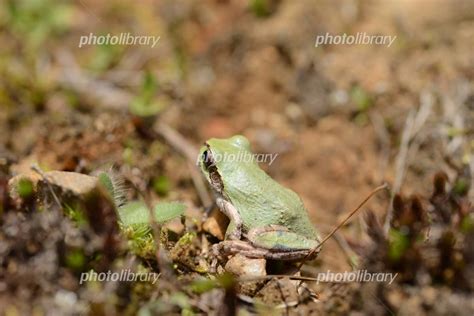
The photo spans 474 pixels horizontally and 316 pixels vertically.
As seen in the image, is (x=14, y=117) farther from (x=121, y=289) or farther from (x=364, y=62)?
(x=364, y=62)

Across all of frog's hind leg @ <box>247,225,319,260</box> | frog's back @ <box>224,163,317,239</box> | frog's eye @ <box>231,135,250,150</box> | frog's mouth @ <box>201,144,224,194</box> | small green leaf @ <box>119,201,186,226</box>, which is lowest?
frog's hind leg @ <box>247,225,319,260</box>

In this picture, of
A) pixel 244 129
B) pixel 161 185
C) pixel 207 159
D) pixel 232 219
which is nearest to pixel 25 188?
pixel 207 159

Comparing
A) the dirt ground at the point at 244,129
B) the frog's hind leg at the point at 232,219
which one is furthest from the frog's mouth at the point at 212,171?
the dirt ground at the point at 244,129

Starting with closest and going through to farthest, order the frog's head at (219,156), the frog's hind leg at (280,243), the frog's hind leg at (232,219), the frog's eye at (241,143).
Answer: the frog's hind leg at (280,243)
the frog's hind leg at (232,219)
the frog's head at (219,156)
the frog's eye at (241,143)

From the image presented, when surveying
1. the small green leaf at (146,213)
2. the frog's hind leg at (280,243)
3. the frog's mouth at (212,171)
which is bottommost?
the frog's hind leg at (280,243)

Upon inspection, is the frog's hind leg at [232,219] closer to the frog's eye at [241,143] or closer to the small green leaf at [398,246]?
the frog's eye at [241,143]

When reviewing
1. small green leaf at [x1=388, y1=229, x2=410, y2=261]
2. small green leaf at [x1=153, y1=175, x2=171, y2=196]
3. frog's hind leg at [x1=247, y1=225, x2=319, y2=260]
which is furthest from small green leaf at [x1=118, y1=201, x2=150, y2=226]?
small green leaf at [x1=388, y1=229, x2=410, y2=261]

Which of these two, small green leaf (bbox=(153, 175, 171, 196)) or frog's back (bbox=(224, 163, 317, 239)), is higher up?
small green leaf (bbox=(153, 175, 171, 196))

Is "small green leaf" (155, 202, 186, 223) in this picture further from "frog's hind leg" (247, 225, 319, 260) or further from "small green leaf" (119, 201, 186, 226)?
"frog's hind leg" (247, 225, 319, 260)
